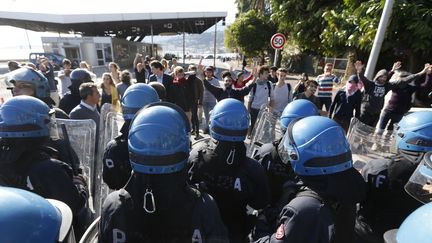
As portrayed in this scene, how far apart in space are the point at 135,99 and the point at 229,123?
4.00ft

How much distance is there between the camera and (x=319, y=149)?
1.62 meters

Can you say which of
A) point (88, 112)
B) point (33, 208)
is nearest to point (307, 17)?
point (88, 112)

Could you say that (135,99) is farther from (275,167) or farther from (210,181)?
(275,167)

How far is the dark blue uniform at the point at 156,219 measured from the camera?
1.43 meters

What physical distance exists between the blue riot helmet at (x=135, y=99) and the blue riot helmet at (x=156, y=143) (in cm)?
143

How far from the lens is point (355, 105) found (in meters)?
6.07

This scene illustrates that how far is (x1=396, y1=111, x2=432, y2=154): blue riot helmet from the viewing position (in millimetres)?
2127

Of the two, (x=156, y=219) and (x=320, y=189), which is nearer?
(x=156, y=219)

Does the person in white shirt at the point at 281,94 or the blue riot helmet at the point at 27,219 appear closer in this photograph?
the blue riot helmet at the point at 27,219

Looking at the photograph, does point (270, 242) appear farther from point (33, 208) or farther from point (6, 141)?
point (6, 141)

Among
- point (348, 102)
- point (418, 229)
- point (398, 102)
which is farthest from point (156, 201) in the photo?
point (398, 102)

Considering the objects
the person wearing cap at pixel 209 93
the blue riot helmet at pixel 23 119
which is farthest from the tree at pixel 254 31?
the blue riot helmet at pixel 23 119

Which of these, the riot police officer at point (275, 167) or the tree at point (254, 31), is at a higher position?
the tree at point (254, 31)

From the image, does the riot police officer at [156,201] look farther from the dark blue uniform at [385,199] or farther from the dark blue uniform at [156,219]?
the dark blue uniform at [385,199]
